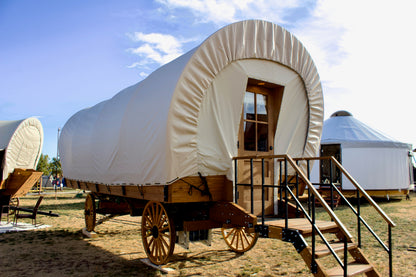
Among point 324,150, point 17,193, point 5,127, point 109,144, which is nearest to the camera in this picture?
point 109,144

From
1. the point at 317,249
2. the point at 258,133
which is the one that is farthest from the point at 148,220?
the point at 317,249

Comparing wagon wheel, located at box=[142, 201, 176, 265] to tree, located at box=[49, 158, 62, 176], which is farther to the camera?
tree, located at box=[49, 158, 62, 176]

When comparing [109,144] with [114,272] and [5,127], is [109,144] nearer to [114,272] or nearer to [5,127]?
[114,272]

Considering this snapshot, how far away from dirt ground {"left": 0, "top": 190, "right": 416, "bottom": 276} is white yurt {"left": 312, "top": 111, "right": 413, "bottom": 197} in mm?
7907

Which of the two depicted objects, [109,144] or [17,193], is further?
[17,193]

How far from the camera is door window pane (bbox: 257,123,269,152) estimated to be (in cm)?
603

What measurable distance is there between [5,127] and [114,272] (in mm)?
11499

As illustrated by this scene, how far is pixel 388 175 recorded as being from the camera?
17062 millimetres

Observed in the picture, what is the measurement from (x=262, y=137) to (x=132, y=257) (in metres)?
3.37

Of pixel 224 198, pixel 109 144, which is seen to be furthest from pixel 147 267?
pixel 109 144

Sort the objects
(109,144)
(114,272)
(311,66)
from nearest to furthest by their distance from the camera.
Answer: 1. (114,272)
2. (311,66)
3. (109,144)

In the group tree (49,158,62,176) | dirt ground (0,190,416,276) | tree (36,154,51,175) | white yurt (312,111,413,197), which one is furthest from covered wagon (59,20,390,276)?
tree (49,158,62,176)

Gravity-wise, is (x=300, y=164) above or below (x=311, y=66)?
below

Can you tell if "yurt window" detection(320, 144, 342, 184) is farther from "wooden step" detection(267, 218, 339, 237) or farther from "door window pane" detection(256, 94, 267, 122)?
"wooden step" detection(267, 218, 339, 237)
